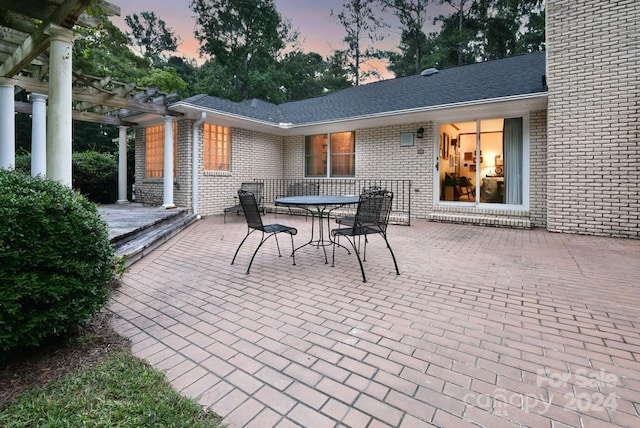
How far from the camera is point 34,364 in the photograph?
1890 mm

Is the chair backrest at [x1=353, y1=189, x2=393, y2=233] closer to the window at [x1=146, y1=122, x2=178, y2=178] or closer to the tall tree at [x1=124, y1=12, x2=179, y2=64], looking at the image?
the window at [x1=146, y1=122, x2=178, y2=178]

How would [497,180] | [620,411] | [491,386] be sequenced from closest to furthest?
1. [620,411]
2. [491,386]
3. [497,180]

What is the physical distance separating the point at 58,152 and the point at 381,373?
421cm

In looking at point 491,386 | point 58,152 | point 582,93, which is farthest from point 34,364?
point 582,93

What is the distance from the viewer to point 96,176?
10.4 meters

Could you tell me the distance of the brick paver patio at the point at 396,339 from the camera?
154 cm

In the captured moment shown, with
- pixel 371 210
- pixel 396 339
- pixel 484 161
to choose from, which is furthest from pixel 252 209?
pixel 484 161

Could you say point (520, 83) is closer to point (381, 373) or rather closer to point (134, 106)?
point (381, 373)

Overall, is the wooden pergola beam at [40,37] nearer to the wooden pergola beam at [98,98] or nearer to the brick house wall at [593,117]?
the wooden pergola beam at [98,98]

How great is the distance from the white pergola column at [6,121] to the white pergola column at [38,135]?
1.25ft

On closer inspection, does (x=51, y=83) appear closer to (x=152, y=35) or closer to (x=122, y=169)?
(x=122, y=169)

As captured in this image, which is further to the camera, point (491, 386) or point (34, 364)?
point (34, 364)

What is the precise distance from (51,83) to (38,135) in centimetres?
380

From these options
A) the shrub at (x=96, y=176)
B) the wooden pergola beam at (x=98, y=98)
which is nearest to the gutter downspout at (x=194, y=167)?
the wooden pergola beam at (x=98, y=98)
